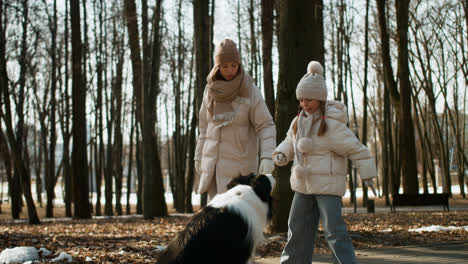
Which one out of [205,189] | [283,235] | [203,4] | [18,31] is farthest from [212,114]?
[18,31]

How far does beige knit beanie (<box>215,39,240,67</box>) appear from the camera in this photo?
15.5ft

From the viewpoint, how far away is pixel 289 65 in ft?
28.2

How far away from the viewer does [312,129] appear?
4.62 m

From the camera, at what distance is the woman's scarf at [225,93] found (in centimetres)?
474

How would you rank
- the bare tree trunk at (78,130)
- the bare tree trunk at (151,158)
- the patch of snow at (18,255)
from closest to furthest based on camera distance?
the patch of snow at (18,255) → the bare tree trunk at (151,158) → the bare tree trunk at (78,130)

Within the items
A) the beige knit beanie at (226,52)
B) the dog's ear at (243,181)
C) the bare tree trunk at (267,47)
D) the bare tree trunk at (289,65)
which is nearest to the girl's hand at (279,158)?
the dog's ear at (243,181)

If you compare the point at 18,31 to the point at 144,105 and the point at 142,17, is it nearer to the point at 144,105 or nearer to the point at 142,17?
the point at 142,17

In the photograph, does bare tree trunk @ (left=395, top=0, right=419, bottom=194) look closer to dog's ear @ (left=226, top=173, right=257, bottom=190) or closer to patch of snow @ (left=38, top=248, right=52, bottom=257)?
patch of snow @ (left=38, top=248, right=52, bottom=257)

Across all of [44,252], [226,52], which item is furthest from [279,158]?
[44,252]

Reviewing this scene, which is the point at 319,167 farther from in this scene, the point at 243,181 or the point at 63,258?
the point at 63,258

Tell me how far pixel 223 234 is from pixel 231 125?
1.47 metres

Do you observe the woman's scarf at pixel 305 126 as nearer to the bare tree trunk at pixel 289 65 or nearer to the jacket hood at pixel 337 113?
the jacket hood at pixel 337 113

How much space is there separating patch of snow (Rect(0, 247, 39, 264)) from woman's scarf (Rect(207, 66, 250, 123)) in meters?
3.18

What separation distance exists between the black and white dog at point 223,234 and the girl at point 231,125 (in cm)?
94
